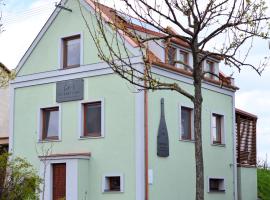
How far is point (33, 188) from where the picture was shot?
16.3 metres

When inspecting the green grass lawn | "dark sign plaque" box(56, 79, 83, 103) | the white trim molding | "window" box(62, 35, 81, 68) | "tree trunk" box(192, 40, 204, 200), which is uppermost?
"window" box(62, 35, 81, 68)

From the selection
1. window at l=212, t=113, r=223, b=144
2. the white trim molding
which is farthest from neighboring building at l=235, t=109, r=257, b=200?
the white trim molding

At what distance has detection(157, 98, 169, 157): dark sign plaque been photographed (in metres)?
22.3

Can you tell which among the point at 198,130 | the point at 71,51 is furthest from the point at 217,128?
the point at 198,130

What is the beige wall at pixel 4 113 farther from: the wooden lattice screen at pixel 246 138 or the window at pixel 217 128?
the wooden lattice screen at pixel 246 138

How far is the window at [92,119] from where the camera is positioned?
23180 mm

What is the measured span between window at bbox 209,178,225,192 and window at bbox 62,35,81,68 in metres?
7.78

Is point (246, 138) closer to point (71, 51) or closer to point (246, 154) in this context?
point (246, 154)

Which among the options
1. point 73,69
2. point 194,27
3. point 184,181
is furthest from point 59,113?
A: point 194,27

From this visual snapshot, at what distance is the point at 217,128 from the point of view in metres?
27.1

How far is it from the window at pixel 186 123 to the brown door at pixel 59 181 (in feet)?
16.3

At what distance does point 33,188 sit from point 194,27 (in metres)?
6.30

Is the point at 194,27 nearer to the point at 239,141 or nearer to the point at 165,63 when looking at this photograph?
the point at 165,63

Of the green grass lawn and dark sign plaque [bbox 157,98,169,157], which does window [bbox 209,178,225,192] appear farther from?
the green grass lawn
